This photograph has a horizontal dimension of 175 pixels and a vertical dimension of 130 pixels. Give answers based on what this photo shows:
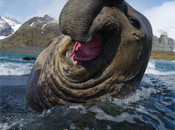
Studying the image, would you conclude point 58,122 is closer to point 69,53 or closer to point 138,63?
point 69,53

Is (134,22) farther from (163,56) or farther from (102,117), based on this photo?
(163,56)

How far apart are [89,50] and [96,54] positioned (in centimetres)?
10

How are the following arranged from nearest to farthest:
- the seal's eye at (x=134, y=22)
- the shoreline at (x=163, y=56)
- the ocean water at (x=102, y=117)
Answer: the ocean water at (x=102, y=117), the seal's eye at (x=134, y=22), the shoreline at (x=163, y=56)

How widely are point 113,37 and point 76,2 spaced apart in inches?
23.7

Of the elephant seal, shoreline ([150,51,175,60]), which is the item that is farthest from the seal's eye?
shoreline ([150,51,175,60])

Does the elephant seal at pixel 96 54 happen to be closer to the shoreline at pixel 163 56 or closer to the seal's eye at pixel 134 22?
the seal's eye at pixel 134 22

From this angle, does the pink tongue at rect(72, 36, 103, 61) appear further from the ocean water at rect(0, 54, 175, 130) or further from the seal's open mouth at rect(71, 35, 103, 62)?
the ocean water at rect(0, 54, 175, 130)

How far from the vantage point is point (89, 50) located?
274cm

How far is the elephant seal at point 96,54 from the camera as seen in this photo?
2.38 m

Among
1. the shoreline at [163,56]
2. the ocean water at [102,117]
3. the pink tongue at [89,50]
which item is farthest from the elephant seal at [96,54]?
the shoreline at [163,56]

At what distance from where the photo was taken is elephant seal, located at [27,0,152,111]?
2.38m

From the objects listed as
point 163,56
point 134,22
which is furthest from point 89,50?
point 163,56

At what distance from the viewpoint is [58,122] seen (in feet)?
8.02

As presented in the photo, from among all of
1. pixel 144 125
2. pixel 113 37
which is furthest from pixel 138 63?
pixel 144 125
